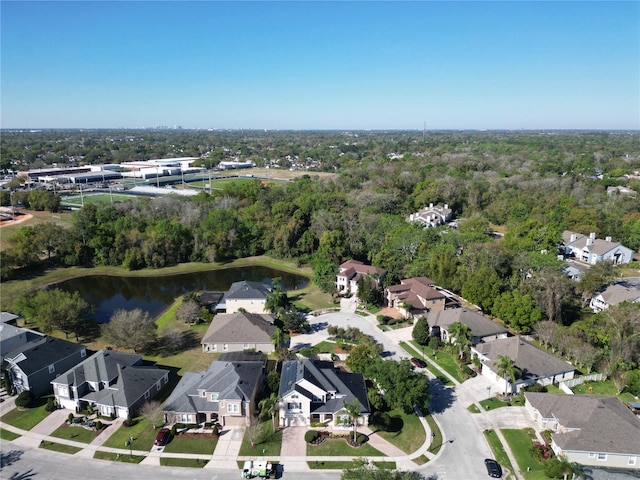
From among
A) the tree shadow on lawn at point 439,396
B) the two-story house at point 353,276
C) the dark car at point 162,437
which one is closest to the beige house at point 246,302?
the two-story house at point 353,276

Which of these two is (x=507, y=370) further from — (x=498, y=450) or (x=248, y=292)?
(x=248, y=292)

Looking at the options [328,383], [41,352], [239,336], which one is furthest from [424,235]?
[41,352]

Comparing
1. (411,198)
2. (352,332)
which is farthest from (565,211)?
(352,332)

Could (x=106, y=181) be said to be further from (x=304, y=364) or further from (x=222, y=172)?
(x=304, y=364)

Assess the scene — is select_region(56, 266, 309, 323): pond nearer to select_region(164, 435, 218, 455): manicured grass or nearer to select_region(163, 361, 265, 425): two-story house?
select_region(163, 361, 265, 425): two-story house

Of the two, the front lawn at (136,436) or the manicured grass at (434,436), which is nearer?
the manicured grass at (434,436)

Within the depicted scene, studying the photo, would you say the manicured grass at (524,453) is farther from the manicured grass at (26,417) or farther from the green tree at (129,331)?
the manicured grass at (26,417)

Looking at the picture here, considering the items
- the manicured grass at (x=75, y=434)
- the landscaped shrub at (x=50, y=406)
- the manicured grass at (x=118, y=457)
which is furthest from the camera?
the landscaped shrub at (x=50, y=406)
